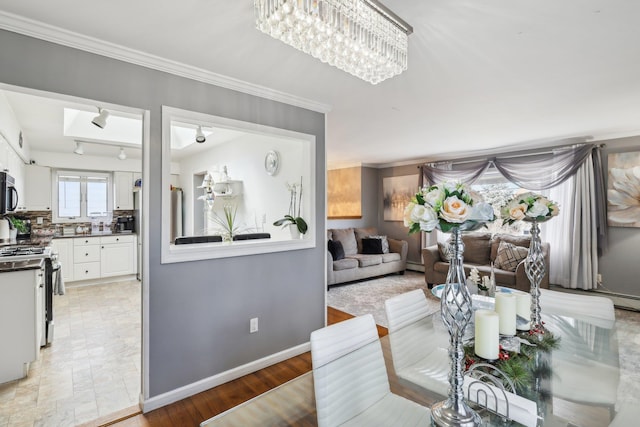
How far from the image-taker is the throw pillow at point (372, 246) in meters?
6.16

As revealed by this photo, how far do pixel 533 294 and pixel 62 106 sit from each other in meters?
4.45

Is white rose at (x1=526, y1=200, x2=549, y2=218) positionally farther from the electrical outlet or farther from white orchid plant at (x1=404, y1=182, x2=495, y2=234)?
the electrical outlet

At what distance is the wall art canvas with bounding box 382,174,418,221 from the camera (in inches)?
264

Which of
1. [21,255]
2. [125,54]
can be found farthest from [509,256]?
[21,255]

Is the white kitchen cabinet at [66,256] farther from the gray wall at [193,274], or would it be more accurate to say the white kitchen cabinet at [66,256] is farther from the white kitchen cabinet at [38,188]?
the gray wall at [193,274]

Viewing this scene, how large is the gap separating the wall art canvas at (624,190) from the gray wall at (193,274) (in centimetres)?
429

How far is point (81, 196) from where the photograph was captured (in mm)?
6098

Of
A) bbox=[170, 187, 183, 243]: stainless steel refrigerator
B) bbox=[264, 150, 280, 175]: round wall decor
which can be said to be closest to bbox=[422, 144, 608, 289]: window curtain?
bbox=[264, 150, 280, 175]: round wall decor

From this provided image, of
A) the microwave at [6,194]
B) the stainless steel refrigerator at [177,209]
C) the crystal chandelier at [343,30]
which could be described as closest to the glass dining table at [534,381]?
the crystal chandelier at [343,30]

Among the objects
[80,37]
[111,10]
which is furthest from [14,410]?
[111,10]

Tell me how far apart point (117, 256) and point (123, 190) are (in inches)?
55.4

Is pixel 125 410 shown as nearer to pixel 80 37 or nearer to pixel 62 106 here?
pixel 80 37

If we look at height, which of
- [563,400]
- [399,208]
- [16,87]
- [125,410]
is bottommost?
[125,410]

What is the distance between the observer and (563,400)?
4.25 feet
